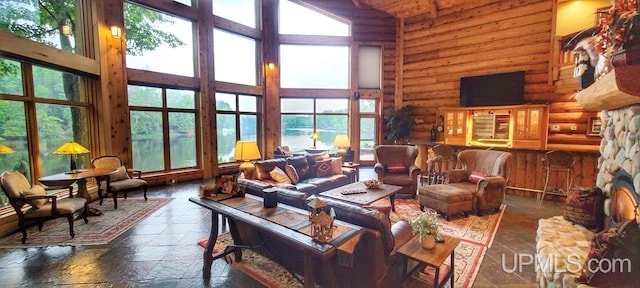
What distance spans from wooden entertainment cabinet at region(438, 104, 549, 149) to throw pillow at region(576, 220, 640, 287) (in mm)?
4682

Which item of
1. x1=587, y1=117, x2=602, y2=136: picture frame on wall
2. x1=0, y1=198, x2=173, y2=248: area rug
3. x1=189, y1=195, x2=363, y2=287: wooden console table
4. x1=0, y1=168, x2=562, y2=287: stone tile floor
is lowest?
x1=0, y1=168, x2=562, y2=287: stone tile floor

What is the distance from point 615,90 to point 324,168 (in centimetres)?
427

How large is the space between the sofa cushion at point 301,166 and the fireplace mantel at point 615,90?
412 centimetres

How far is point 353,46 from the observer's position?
878cm

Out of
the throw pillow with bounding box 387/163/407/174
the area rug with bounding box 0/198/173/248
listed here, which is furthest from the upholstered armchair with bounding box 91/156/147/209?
the throw pillow with bounding box 387/163/407/174

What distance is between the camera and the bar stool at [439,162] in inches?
240

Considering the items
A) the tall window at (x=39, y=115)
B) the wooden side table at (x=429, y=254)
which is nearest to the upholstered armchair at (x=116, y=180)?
the tall window at (x=39, y=115)

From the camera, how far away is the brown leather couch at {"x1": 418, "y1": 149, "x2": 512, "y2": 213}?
423cm

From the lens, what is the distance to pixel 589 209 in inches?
108

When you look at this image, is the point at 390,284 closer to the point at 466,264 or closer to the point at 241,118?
the point at 466,264

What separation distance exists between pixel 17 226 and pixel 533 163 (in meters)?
8.70

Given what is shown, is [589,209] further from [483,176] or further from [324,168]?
[324,168]

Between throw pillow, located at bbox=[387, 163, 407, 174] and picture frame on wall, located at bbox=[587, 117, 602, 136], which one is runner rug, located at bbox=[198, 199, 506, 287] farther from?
picture frame on wall, located at bbox=[587, 117, 602, 136]

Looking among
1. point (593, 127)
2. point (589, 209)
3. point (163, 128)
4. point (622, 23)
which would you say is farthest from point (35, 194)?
point (593, 127)
